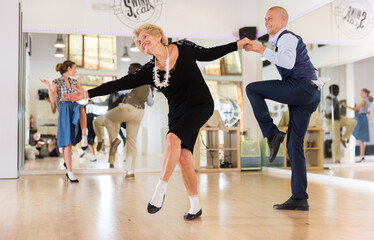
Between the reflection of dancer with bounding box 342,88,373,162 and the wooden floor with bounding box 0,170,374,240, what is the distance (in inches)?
25.2

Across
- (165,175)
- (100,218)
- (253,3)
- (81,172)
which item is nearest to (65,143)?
(81,172)

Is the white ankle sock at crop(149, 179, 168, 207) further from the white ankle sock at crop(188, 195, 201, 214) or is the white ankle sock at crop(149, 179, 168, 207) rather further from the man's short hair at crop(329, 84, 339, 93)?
the man's short hair at crop(329, 84, 339, 93)

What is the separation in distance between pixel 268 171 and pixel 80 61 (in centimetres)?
361

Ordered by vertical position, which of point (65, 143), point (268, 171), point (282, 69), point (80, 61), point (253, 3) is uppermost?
point (253, 3)

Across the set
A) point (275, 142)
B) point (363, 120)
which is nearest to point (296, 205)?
point (275, 142)

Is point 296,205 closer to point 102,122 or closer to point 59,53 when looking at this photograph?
point 102,122

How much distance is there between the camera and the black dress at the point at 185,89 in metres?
2.88

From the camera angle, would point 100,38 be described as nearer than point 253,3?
Yes

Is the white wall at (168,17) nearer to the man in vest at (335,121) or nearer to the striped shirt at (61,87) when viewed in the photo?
the striped shirt at (61,87)

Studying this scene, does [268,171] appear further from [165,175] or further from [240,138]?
[165,175]

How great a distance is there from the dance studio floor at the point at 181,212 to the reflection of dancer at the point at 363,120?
27 centimetres

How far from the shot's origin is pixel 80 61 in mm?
7516

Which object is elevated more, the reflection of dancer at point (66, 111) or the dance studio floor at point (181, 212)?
the reflection of dancer at point (66, 111)

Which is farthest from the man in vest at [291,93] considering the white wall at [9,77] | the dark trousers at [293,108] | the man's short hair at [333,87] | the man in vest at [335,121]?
the white wall at [9,77]
